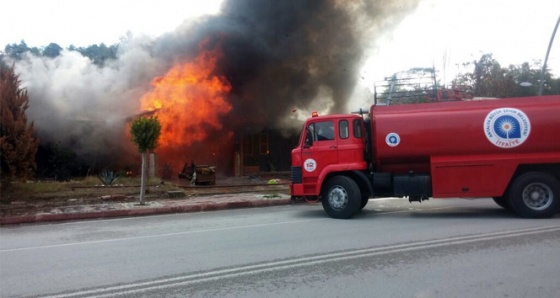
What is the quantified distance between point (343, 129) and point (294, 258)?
459 cm

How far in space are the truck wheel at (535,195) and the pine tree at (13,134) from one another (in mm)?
12664

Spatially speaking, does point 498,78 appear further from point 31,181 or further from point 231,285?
point 231,285

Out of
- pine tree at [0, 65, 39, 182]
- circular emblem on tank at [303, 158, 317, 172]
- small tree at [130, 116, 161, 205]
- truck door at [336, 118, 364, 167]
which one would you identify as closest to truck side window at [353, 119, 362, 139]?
truck door at [336, 118, 364, 167]

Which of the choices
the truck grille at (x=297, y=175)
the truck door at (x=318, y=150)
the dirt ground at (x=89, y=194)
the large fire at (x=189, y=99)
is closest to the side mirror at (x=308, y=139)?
the truck door at (x=318, y=150)

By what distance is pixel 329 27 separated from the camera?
20.8 m

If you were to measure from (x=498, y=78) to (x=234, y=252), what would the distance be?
3224cm

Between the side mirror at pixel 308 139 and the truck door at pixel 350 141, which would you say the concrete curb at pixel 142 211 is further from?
the truck door at pixel 350 141

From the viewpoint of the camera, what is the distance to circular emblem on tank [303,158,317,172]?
1023cm

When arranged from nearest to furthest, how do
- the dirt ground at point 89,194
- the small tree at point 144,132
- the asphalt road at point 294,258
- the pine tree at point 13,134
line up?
the asphalt road at point 294,258, the small tree at point 144,132, the dirt ground at point 89,194, the pine tree at point 13,134

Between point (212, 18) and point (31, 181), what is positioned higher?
point (212, 18)

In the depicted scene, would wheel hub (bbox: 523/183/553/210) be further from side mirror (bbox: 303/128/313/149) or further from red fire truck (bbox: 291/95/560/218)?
side mirror (bbox: 303/128/313/149)

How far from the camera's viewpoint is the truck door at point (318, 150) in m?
10.2

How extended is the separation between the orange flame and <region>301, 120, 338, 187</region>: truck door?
422 inches

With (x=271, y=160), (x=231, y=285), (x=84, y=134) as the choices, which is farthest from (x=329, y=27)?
(x=231, y=285)
